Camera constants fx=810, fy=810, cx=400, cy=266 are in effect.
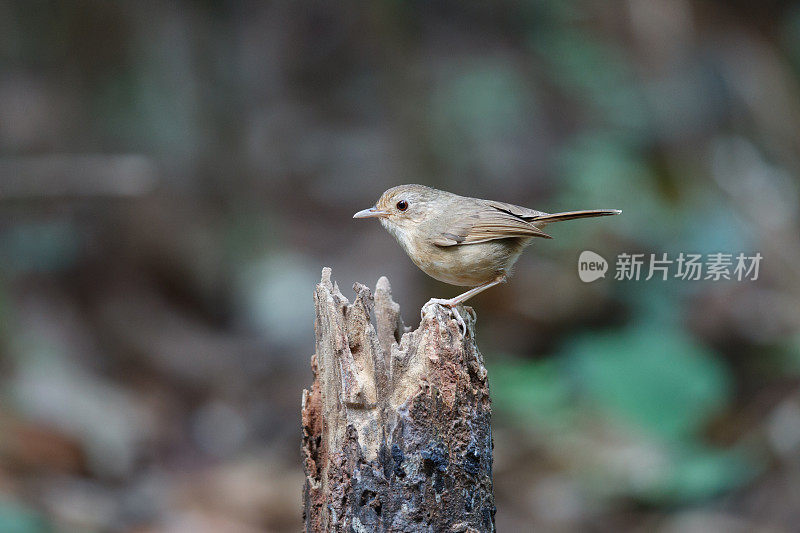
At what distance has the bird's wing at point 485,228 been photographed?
11.3 ft

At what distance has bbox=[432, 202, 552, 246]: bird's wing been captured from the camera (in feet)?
11.3

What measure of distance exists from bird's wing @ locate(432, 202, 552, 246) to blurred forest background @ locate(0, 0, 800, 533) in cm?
246

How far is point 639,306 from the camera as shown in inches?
253

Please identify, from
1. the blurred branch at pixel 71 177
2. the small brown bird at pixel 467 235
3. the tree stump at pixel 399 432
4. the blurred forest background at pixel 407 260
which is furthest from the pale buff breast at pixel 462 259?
the blurred branch at pixel 71 177

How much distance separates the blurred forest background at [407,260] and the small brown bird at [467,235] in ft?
7.82

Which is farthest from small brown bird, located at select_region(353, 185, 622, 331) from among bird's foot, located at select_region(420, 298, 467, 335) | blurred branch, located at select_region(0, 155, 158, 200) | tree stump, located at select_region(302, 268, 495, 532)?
blurred branch, located at select_region(0, 155, 158, 200)

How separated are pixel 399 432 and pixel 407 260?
5.20 m

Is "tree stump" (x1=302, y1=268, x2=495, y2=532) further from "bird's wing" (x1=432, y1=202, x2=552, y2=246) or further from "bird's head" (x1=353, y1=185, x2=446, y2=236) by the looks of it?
"bird's head" (x1=353, y1=185, x2=446, y2=236)

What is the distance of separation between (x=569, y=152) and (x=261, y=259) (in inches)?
131

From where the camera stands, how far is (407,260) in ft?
24.9

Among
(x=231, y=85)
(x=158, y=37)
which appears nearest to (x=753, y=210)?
(x=231, y=85)

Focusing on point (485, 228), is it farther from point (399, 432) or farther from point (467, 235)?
point (399, 432)

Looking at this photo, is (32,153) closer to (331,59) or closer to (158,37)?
(158,37)

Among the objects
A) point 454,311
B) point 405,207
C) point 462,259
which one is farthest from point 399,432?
point 405,207
